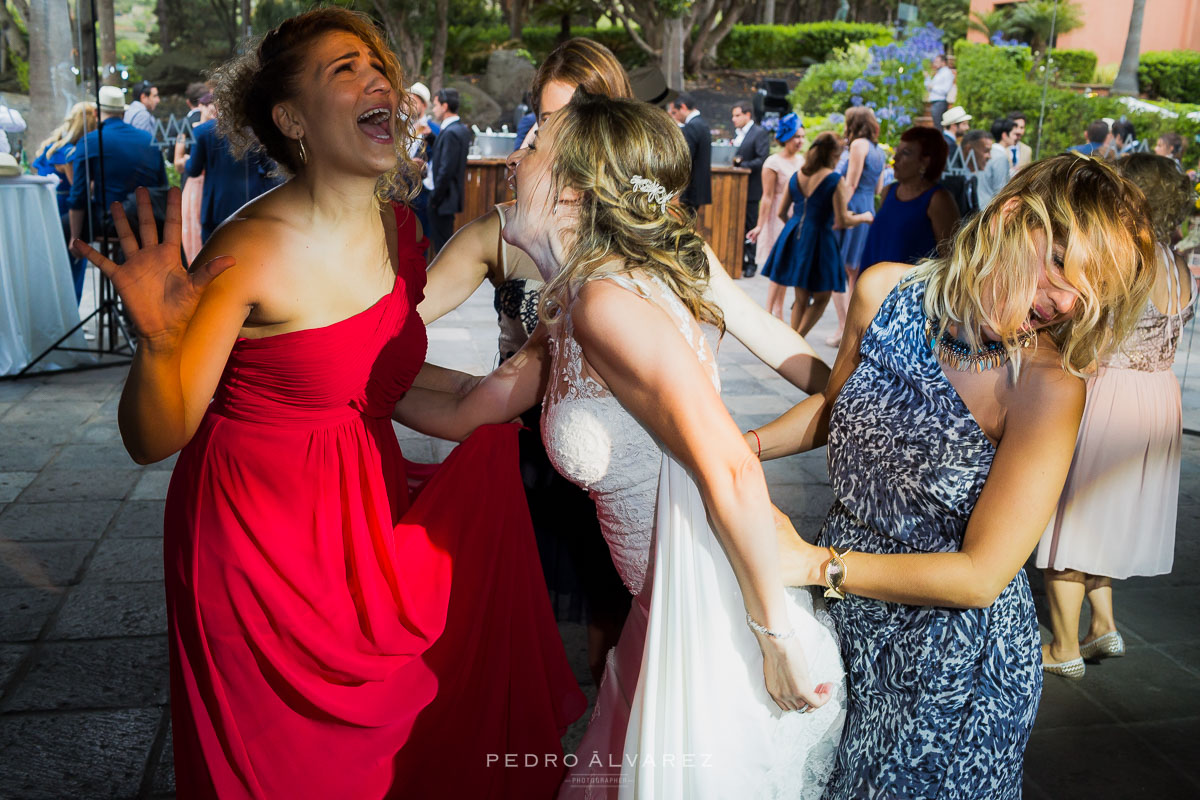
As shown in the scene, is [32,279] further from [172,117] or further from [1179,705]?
[1179,705]

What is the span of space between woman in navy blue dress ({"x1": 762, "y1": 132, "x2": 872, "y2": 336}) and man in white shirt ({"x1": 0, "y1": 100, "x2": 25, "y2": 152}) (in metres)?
5.28

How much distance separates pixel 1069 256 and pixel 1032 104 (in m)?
6.72

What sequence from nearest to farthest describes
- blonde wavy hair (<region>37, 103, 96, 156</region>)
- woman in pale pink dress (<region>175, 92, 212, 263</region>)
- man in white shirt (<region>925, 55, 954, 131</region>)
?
blonde wavy hair (<region>37, 103, 96, 156</region>)
woman in pale pink dress (<region>175, 92, 212, 263</region>)
man in white shirt (<region>925, 55, 954, 131</region>)

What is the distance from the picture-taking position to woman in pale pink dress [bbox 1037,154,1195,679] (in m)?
3.14

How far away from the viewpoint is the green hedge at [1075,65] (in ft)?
21.6

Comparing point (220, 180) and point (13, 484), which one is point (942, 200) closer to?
point (13, 484)

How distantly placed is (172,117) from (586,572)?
378 inches

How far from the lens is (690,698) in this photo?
150 centimetres

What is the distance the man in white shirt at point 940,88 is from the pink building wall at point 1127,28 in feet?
12.0

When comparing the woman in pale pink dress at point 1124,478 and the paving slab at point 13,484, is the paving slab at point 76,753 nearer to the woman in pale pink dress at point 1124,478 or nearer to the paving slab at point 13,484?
the paving slab at point 13,484

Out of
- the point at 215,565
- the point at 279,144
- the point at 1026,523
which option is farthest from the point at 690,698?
the point at 279,144

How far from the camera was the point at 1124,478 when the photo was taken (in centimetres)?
316

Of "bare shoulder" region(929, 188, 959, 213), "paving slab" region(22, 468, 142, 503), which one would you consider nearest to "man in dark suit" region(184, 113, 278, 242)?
"paving slab" region(22, 468, 142, 503)

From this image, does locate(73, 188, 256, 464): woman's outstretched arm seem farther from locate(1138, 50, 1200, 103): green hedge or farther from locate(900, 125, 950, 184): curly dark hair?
locate(1138, 50, 1200, 103): green hedge
